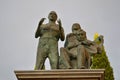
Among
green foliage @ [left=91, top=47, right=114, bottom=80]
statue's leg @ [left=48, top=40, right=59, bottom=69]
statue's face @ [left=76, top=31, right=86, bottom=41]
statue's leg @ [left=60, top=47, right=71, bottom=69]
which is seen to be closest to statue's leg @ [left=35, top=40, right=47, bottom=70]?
statue's leg @ [left=48, top=40, right=59, bottom=69]

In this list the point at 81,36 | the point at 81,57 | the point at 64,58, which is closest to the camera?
the point at 81,57

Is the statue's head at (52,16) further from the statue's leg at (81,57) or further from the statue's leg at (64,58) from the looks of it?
the statue's leg at (81,57)

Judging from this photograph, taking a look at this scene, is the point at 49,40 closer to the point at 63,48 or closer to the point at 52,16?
the point at 63,48

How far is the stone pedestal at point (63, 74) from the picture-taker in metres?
11.7

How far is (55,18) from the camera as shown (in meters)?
13.6

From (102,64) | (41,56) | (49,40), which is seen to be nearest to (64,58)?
(41,56)

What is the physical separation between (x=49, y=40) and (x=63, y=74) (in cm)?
165

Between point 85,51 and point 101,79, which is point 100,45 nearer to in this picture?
point 85,51

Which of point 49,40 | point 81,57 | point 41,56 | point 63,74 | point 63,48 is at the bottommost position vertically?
point 63,74

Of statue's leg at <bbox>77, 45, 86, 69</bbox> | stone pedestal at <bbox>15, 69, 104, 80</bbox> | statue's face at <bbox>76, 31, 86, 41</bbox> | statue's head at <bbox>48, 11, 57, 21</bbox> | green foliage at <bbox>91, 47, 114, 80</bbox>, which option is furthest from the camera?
green foliage at <bbox>91, 47, 114, 80</bbox>

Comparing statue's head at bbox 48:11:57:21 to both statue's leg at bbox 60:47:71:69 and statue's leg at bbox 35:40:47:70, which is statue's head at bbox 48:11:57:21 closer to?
statue's leg at bbox 35:40:47:70

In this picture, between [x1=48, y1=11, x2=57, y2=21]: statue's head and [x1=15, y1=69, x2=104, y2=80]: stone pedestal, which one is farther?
[x1=48, y1=11, x2=57, y2=21]: statue's head

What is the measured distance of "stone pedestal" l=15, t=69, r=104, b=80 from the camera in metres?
11.7

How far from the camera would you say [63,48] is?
1278 centimetres
